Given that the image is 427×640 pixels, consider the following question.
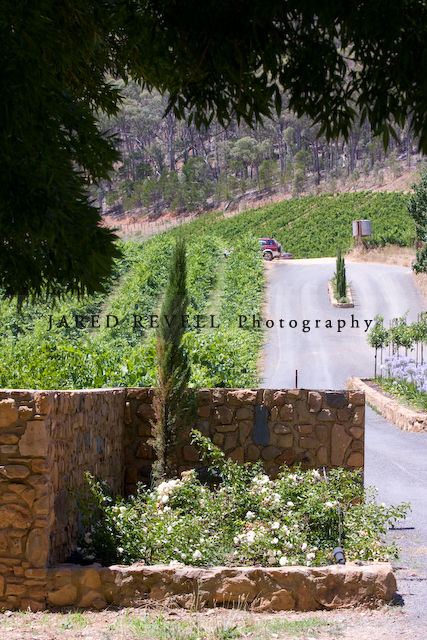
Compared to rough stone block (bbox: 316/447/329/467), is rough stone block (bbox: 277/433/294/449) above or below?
above

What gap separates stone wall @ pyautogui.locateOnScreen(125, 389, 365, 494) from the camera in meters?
6.41

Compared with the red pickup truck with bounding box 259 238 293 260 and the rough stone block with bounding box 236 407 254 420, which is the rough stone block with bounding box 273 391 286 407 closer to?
the rough stone block with bounding box 236 407 254 420

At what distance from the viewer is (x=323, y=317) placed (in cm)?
2380

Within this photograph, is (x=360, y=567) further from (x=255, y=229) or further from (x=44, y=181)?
(x=255, y=229)

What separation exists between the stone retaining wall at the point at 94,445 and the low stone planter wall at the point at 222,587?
4cm

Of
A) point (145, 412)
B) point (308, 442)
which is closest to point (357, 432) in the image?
point (308, 442)

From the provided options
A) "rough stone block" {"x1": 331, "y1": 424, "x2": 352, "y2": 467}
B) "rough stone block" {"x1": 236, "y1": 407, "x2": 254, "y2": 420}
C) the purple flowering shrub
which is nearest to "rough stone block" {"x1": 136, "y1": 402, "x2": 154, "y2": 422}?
"rough stone block" {"x1": 236, "y1": 407, "x2": 254, "y2": 420}

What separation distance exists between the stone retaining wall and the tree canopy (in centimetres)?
142

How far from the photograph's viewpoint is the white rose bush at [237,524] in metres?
4.75

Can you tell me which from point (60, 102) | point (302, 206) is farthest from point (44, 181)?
point (302, 206)

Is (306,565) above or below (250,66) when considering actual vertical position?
below

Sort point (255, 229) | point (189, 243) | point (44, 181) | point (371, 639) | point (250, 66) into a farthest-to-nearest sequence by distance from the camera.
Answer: point (255, 229) → point (189, 243) → point (371, 639) → point (250, 66) → point (44, 181)

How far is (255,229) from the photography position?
176ft

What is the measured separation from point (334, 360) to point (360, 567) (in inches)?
580
